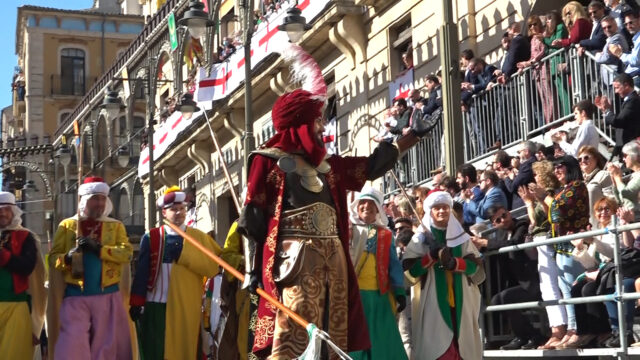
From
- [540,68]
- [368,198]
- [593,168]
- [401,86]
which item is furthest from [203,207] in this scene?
[368,198]

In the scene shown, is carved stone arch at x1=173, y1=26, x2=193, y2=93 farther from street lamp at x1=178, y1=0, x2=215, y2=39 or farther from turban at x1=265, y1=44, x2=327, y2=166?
turban at x1=265, y1=44, x2=327, y2=166

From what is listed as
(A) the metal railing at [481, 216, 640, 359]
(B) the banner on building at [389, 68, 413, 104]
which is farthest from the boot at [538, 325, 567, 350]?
(B) the banner on building at [389, 68, 413, 104]

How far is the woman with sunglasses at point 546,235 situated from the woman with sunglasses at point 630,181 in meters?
0.54

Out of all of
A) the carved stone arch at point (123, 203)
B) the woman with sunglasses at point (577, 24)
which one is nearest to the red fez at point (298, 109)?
the woman with sunglasses at point (577, 24)

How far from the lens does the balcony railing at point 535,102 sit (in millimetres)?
13836

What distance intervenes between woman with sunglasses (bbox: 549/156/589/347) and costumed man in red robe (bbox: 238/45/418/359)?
2.16 metres

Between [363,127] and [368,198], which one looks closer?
[368,198]

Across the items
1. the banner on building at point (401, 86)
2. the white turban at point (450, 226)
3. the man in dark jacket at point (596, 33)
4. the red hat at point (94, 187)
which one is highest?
the banner on building at point (401, 86)

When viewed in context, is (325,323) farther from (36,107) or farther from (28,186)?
(36,107)

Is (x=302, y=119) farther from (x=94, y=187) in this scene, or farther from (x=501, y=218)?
(x=94, y=187)

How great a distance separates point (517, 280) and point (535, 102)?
475 cm

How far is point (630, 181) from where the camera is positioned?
1054 centimetres

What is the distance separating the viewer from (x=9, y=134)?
8931 cm

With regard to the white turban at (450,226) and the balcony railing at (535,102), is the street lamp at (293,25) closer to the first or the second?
the balcony railing at (535,102)
